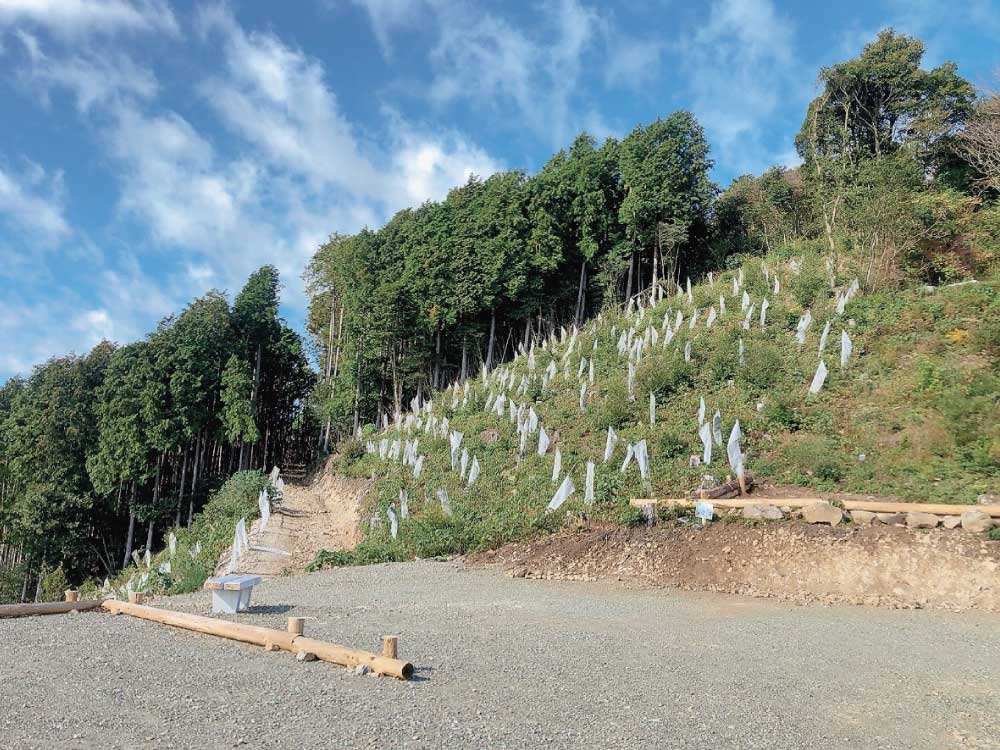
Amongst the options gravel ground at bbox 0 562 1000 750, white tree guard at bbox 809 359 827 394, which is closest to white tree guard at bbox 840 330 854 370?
white tree guard at bbox 809 359 827 394

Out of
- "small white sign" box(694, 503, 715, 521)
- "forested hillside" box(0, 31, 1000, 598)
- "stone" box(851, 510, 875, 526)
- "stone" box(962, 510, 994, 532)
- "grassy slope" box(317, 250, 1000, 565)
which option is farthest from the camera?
"forested hillside" box(0, 31, 1000, 598)

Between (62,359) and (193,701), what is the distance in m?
29.8

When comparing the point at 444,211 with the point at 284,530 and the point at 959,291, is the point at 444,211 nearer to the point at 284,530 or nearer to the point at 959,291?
the point at 284,530

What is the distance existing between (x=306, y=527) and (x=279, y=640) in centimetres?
1343

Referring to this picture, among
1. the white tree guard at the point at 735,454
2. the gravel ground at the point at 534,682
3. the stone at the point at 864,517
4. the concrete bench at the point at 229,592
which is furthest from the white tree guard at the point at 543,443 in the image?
the concrete bench at the point at 229,592

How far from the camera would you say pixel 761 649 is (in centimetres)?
639

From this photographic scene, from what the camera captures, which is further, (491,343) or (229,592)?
(491,343)

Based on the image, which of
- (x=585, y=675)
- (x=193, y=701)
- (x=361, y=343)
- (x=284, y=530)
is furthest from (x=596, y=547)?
(x=361, y=343)

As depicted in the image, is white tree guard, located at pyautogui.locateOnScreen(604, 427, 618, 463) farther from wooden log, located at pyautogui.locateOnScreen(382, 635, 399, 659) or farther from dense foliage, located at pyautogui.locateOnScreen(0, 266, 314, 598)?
dense foliage, located at pyautogui.locateOnScreen(0, 266, 314, 598)

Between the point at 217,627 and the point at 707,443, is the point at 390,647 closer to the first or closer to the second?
the point at 217,627

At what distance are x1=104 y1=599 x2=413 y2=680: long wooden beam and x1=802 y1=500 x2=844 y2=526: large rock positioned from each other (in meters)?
7.16

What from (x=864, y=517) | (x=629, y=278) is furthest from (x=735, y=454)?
(x=629, y=278)

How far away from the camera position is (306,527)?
18.7 m

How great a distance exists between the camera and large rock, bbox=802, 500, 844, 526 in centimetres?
961
